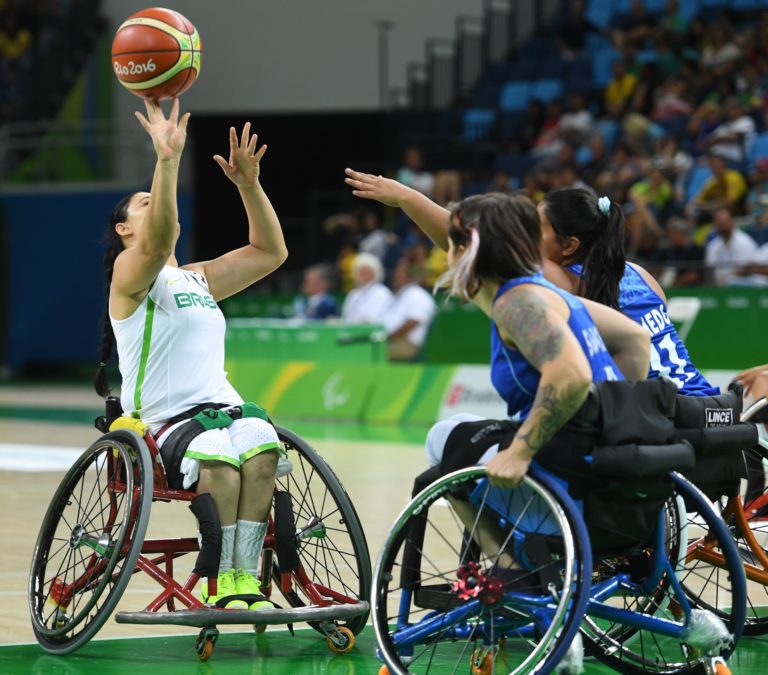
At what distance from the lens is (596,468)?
4168 mm

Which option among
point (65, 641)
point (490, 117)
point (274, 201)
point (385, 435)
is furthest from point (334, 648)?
point (274, 201)

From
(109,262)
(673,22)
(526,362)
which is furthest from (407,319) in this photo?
(526,362)

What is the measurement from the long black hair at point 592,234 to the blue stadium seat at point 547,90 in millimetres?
16124

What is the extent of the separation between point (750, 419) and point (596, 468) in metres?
1.83

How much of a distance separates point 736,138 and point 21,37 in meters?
14.7

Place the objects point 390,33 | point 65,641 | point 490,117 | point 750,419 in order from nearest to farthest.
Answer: point 65,641, point 750,419, point 490,117, point 390,33

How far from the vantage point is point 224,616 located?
4.85 m

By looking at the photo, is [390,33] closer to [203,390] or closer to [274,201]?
[274,201]

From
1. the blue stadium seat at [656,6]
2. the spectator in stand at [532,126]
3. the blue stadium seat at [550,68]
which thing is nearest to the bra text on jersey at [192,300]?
the spectator in stand at [532,126]

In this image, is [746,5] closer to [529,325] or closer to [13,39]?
[13,39]

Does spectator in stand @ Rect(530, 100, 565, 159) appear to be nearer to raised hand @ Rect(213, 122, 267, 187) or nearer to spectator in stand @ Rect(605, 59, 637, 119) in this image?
spectator in stand @ Rect(605, 59, 637, 119)

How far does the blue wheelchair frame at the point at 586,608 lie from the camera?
415 cm

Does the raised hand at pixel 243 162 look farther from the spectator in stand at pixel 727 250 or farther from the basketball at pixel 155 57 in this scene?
the spectator in stand at pixel 727 250

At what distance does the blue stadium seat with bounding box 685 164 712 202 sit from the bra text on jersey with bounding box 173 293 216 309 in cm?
1174
